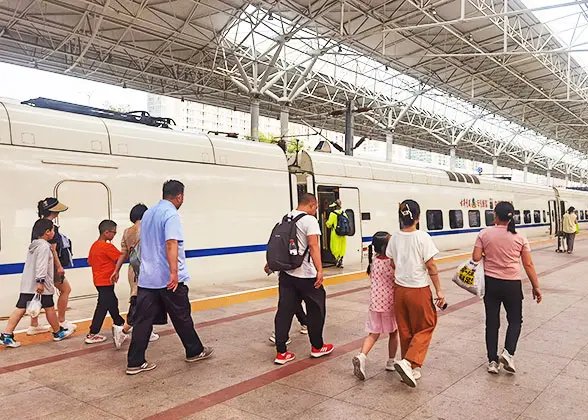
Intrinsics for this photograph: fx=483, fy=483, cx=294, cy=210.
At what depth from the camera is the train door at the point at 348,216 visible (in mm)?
10719

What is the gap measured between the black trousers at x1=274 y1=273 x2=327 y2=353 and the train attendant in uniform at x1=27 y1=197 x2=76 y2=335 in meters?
2.48

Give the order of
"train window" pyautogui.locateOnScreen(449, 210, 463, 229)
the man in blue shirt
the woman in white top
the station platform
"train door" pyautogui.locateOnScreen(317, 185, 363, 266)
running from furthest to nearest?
Result: 1. "train window" pyautogui.locateOnScreen(449, 210, 463, 229)
2. "train door" pyautogui.locateOnScreen(317, 185, 363, 266)
3. the man in blue shirt
4. the woman in white top
5. the station platform

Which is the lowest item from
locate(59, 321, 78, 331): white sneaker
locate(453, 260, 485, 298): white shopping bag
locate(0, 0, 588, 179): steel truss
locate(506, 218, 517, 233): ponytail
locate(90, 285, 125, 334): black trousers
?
locate(59, 321, 78, 331): white sneaker

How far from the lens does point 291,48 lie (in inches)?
894

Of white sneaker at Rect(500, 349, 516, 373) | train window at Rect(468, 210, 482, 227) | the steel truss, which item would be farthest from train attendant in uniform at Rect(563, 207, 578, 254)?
white sneaker at Rect(500, 349, 516, 373)

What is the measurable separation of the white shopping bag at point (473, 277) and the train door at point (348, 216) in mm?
6099

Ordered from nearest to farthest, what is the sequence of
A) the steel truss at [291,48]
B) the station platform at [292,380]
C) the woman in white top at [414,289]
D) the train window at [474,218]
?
the station platform at [292,380]
the woman in white top at [414,289]
the train window at [474,218]
the steel truss at [291,48]

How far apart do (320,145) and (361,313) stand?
243 inches

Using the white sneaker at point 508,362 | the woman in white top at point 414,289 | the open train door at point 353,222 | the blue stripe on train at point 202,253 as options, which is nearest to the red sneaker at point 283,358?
the woman in white top at point 414,289

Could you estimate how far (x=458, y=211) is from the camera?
15367 millimetres

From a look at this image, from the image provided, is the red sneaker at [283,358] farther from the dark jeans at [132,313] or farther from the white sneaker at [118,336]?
the white sneaker at [118,336]

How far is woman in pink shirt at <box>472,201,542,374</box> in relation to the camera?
14.2ft

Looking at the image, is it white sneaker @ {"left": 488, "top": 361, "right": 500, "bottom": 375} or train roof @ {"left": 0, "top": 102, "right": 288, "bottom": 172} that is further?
train roof @ {"left": 0, "top": 102, "right": 288, "bottom": 172}

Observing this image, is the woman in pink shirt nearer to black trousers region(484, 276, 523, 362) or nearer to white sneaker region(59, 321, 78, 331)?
black trousers region(484, 276, 523, 362)
